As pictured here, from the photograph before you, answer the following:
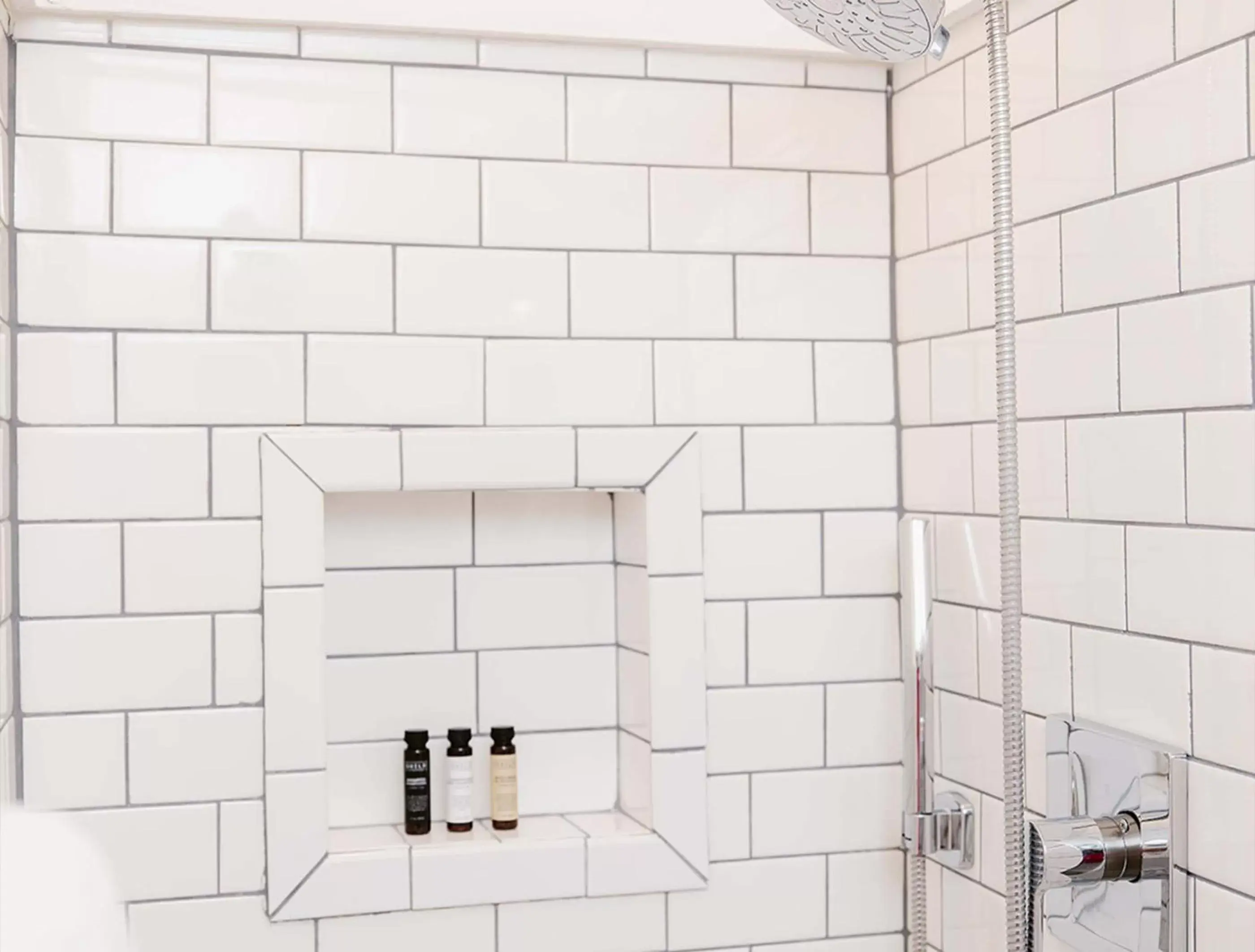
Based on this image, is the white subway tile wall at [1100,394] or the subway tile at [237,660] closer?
the white subway tile wall at [1100,394]

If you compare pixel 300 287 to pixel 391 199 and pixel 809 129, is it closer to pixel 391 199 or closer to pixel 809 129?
pixel 391 199

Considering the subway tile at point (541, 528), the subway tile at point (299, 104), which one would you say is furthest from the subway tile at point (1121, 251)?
the subway tile at point (299, 104)

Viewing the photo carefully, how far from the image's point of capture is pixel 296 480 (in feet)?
4.51

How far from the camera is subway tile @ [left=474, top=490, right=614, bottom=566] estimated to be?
Answer: 1522 mm

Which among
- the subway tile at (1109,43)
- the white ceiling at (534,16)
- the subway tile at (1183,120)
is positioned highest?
the white ceiling at (534,16)

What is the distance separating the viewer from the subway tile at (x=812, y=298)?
1.50 m

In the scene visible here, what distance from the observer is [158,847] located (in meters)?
1.35

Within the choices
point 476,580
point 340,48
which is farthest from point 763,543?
point 340,48

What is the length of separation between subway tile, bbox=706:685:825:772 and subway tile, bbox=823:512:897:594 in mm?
117

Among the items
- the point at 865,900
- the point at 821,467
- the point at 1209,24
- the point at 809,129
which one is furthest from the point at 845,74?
the point at 865,900

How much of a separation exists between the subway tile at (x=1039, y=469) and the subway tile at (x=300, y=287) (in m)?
0.61

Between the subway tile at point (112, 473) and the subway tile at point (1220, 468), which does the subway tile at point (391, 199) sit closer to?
the subway tile at point (112, 473)

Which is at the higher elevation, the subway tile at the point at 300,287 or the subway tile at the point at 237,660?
the subway tile at the point at 300,287

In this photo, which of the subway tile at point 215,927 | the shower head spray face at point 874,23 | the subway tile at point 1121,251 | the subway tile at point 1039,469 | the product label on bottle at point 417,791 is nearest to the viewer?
the shower head spray face at point 874,23
